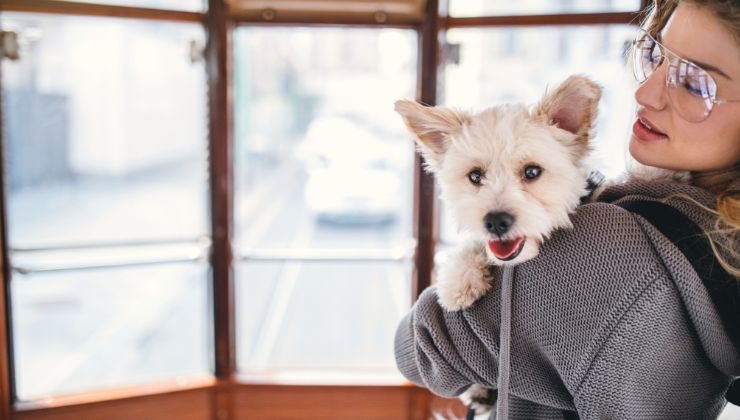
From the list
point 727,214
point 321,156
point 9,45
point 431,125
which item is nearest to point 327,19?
point 321,156

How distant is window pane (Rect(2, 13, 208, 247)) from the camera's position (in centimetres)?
232

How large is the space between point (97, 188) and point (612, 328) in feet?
A: 7.96

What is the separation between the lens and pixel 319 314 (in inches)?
128

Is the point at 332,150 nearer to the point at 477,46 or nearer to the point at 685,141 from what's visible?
the point at 477,46

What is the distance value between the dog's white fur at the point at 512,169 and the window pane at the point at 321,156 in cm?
150

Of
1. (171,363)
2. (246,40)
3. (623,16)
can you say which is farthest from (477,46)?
(171,363)

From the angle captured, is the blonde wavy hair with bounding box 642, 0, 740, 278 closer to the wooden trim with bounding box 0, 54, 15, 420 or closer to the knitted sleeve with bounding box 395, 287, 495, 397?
the knitted sleeve with bounding box 395, 287, 495, 397

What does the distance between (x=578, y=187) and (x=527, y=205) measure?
132 millimetres

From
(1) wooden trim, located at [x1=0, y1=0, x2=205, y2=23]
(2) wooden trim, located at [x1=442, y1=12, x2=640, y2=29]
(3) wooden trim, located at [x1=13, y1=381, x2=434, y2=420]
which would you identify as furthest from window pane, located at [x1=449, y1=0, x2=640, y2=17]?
(3) wooden trim, located at [x1=13, y1=381, x2=434, y2=420]

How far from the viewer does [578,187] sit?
105 centimetres

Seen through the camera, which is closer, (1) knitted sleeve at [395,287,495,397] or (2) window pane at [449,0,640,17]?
(1) knitted sleeve at [395,287,495,397]

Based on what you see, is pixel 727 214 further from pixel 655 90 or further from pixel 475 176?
pixel 475 176

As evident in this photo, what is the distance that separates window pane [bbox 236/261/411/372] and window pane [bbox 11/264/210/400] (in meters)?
0.27

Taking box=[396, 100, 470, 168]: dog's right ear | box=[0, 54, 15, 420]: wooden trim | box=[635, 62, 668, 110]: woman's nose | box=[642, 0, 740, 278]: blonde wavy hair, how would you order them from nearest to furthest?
box=[642, 0, 740, 278]: blonde wavy hair → box=[635, 62, 668, 110]: woman's nose → box=[396, 100, 470, 168]: dog's right ear → box=[0, 54, 15, 420]: wooden trim
